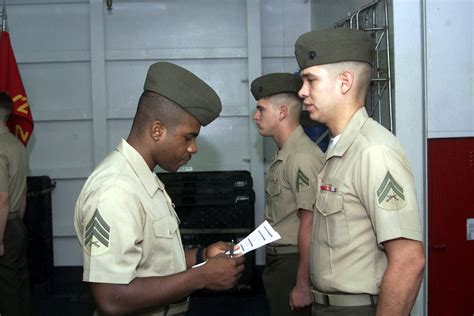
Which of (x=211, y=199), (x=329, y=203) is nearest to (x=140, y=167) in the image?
(x=329, y=203)

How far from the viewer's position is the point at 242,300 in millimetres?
4516

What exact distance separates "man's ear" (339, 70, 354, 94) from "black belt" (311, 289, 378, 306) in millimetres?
752

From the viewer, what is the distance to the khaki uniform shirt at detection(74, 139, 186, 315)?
158cm

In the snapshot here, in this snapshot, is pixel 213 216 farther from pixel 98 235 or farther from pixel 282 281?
pixel 98 235

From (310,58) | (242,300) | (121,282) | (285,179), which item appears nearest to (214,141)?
(242,300)

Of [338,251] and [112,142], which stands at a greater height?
[112,142]

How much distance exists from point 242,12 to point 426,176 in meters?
2.68

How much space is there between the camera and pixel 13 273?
3.62 m

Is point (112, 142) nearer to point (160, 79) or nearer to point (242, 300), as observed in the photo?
point (242, 300)

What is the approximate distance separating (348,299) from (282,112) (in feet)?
4.87

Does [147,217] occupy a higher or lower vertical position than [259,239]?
higher

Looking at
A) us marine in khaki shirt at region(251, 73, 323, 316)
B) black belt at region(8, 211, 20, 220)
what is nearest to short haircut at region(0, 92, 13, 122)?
black belt at region(8, 211, 20, 220)

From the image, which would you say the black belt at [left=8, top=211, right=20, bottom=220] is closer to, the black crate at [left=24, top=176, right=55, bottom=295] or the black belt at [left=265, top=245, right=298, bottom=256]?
the black crate at [left=24, top=176, right=55, bottom=295]

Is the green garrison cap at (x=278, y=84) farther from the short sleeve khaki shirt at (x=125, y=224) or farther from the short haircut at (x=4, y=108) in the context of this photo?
the short haircut at (x=4, y=108)
